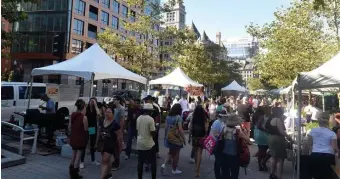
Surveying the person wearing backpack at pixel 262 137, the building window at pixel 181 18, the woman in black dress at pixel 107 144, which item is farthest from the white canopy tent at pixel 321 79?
the building window at pixel 181 18

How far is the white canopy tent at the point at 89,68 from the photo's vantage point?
1039 cm

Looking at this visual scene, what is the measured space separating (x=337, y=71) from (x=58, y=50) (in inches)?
398

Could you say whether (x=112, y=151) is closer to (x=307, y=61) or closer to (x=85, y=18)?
(x=307, y=61)

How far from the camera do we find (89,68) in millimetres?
10430

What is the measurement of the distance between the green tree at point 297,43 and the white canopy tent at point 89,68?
16.5 metres

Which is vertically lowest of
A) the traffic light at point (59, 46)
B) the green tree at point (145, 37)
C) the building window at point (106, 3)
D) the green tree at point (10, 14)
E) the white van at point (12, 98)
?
the white van at point (12, 98)

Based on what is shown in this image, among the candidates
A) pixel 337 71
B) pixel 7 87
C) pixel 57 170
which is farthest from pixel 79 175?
pixel 7 87

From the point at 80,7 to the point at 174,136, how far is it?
42001 millimetres

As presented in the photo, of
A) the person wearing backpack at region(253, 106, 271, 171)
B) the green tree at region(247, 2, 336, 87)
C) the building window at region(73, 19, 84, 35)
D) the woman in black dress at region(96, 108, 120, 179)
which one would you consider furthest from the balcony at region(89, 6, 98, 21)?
the woman in black dress at region(96, 108, 120, 179)

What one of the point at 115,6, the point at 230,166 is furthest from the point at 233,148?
the point at 115,6

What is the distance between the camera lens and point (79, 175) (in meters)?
7.02

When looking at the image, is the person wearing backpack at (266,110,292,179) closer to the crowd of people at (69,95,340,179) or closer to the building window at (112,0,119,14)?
the crowd of people at (69,95,340,179)

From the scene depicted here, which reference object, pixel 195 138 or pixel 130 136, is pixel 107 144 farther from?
pixel 130 136

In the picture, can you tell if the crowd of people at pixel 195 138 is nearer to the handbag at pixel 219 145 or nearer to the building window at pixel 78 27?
the handbag at pixel 219 145
